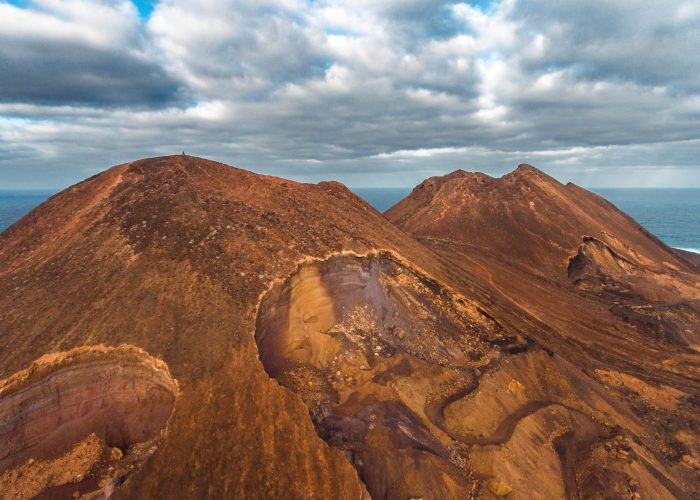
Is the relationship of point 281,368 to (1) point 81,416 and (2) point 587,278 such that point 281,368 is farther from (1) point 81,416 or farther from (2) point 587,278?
(2) point 587,278

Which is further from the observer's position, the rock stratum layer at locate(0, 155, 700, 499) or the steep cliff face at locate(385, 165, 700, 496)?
the steep cliff face at locate(385, 165, 700, 496)

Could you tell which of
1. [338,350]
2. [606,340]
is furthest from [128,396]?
[606,340]

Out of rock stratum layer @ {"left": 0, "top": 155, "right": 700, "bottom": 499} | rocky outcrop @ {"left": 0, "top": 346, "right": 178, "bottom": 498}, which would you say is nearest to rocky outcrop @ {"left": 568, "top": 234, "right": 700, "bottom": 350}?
rock stratum layer @ {"left": 0, "top": 155, "right": 700, "bottom": 499}

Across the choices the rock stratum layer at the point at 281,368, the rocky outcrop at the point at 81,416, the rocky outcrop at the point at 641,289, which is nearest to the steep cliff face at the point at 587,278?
the rocky outcrop at the point at 641,289

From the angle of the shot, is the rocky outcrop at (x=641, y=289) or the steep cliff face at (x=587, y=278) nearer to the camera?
the steep cliff face at (x=587, y=278)

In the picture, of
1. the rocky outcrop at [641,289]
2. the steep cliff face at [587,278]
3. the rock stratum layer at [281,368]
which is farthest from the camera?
the rocky outcrop at [641,289]

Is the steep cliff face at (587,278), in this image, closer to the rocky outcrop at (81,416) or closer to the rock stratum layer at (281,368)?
the rock stratum layer at (281,368)

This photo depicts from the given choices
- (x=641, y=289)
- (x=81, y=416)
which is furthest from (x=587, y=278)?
(x=81, y=416)

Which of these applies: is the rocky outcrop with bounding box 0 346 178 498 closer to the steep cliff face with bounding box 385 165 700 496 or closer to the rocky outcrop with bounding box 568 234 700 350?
the steep cliff face with bounding box 385 165 700 496
